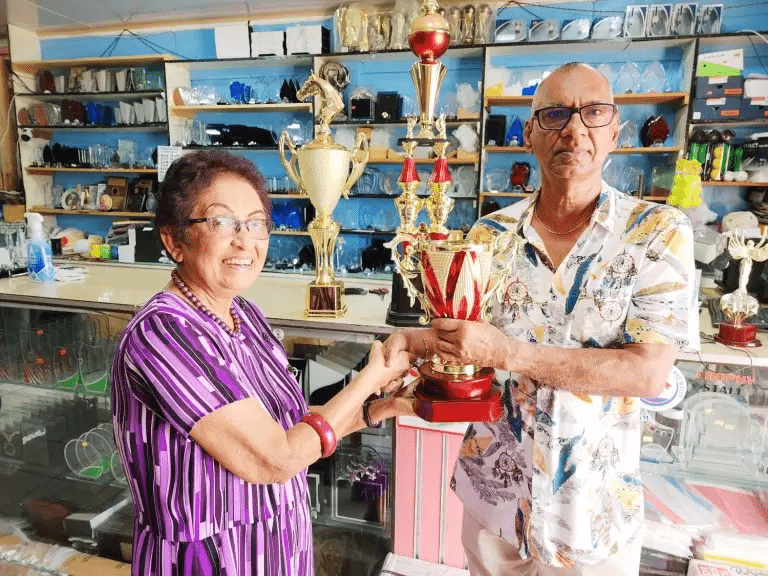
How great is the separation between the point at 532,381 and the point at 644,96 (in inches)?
152

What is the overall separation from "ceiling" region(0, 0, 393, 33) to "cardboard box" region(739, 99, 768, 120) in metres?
3.03

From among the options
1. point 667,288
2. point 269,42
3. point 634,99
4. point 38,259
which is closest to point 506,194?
point 634,99

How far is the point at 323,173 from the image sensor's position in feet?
7.09

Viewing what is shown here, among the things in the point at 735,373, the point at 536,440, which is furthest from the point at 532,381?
the point at 735,373

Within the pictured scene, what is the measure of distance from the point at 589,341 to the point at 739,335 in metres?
0.99

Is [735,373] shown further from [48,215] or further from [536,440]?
[48,215]

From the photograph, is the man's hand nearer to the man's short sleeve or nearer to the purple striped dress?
the man's short sleeve

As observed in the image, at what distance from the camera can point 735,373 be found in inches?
74.3

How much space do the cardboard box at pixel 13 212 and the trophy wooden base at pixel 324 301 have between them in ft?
17.7

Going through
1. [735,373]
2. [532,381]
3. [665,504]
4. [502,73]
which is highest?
[502,73]

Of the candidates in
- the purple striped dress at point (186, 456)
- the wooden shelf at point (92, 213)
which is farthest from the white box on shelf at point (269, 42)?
the purple striped dress at point (186, 456)

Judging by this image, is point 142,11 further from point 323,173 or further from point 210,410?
point 210,410

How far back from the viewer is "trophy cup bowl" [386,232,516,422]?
117 centimetres

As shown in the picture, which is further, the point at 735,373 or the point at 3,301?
the point at 3,301
